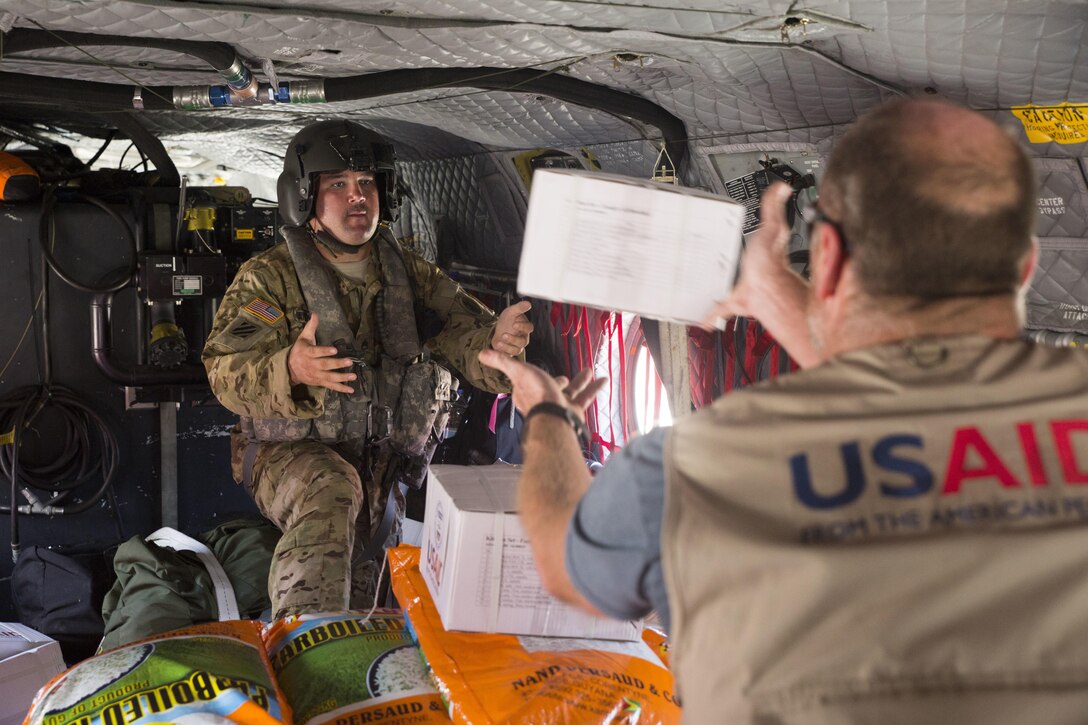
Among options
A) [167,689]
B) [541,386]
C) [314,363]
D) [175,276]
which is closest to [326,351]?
[314,363]

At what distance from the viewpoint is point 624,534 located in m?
1.32

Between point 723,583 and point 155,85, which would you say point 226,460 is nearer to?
point 155,85

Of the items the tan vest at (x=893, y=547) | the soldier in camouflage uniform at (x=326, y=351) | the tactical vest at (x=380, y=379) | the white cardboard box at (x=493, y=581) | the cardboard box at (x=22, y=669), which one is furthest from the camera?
the tactical vest at (x=380, y=379)

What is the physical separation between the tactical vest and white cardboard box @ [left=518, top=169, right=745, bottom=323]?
1771 mm

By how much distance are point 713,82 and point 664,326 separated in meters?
0.90

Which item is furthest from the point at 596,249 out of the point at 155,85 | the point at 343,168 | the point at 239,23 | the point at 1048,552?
the point at 155,85

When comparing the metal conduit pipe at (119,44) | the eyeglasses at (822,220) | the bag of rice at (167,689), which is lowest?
the bag of rice at (167,689)

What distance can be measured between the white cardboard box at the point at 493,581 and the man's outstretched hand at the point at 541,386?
15.4 inches

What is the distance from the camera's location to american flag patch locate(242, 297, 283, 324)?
3479mm

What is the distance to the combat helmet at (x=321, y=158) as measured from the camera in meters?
3.76

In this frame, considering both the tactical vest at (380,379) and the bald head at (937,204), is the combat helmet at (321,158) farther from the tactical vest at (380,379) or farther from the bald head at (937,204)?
the bald head at (937,204)

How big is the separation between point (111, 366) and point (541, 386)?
11.4 feet

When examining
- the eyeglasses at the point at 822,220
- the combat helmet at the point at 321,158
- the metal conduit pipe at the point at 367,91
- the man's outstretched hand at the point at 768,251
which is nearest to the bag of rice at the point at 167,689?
the man's outstretched hand at the point at 768,251

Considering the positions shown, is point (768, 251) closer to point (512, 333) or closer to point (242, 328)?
point (512, 333)
